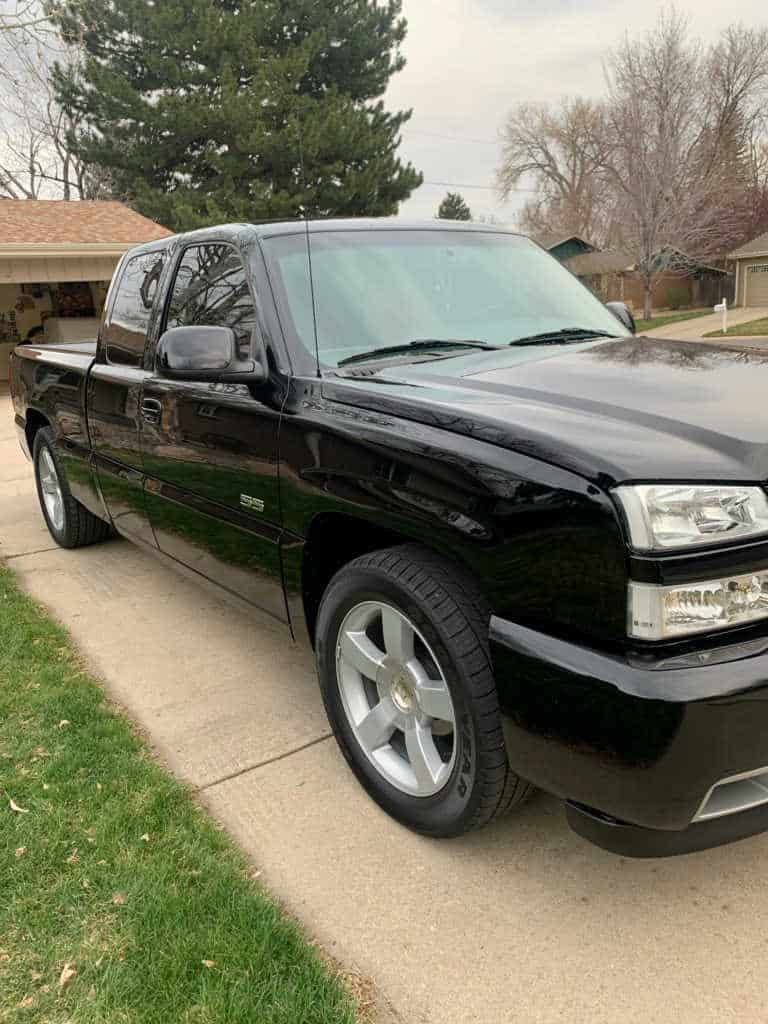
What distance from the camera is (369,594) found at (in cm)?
236

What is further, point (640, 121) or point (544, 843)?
point (640, 121)

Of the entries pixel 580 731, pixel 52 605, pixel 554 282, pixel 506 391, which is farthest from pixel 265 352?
pixel 52 605

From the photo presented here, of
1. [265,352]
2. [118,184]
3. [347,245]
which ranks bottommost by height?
[265,352]

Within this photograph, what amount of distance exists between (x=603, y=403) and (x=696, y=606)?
2.13ft

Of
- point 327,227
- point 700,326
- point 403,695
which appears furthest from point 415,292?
point 700,326

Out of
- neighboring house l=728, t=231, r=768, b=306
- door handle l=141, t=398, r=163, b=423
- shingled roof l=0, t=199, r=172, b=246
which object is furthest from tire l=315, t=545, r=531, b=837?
neighboring house l=728, t=231, r=768, b=306

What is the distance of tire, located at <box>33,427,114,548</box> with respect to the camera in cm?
533

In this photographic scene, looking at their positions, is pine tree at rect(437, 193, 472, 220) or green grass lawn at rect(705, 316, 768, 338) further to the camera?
pine tree at rect(437, 193, 472, 220)

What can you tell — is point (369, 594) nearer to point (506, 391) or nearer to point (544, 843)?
point (506, 391)

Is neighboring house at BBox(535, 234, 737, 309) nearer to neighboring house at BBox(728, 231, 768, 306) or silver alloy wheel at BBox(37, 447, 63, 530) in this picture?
neighboring house at BBox(728, 231, 768, 306)

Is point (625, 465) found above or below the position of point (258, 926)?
above

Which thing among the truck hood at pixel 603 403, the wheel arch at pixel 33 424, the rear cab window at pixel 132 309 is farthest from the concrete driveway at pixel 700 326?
the truck hood at pixel 603 403

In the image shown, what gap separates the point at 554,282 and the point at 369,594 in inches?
74.2

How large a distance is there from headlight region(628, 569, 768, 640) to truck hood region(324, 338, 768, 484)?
23 centimetres
